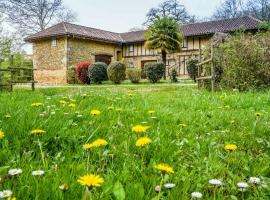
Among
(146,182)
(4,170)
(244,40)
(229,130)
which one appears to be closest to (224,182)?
(146,182)

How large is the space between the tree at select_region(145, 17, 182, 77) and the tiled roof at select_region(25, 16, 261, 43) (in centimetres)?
508

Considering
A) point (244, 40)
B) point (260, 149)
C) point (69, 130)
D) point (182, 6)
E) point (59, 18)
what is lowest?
point (260, 149)

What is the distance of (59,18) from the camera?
37.8 meters

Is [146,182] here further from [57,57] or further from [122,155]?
[57,57]

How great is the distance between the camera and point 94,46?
2891 cm

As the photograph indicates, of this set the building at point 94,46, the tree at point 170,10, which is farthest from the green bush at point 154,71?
the tree at point 170,10

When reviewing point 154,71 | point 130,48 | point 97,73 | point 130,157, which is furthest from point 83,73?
point 130,157

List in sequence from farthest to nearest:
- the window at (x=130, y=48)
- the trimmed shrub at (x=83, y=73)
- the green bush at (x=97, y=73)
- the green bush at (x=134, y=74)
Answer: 1. the window at (x=130, y=48)
2. the trimmed shrub at (x=83, y=73)
3. the green bush at (x=97, y=73)
4. the green bush at (x=134, y=74)

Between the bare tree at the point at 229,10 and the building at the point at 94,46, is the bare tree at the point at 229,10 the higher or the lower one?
the higher one

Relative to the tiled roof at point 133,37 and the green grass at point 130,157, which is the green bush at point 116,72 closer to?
the tiled roof at point 133,37

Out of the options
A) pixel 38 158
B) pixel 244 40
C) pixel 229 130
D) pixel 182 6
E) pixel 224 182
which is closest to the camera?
pixel 224 182

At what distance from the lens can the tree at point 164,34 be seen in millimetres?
23886

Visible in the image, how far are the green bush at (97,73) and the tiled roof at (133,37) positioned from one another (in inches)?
229

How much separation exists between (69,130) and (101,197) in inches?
47.6
